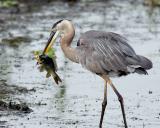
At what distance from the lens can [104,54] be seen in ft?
32.8

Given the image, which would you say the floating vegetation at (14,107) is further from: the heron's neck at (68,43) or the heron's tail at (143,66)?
the heron's tail at (143,66)

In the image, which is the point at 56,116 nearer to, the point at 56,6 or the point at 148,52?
the point at 148,52

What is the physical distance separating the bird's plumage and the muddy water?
2.67 feet

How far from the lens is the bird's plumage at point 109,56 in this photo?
384 inches

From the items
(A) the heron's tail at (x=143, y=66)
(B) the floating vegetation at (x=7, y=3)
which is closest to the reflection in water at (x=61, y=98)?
(A) the heron's tail at (x=143, y=66)

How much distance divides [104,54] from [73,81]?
119 inches

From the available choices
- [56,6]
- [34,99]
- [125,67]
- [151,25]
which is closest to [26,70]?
[34,99]

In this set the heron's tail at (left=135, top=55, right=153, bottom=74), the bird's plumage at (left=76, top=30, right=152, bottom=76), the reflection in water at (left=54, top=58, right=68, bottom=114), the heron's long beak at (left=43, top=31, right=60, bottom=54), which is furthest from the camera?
the reflection in water at (left=54, top=58, right=68, bottom=114)

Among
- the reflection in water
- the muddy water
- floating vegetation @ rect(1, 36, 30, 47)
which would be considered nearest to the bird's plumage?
the muddy water

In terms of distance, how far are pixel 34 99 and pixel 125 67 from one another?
223 cm

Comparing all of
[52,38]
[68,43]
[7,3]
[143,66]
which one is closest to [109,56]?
[143,66]

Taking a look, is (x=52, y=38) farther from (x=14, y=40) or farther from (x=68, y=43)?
(x=14, y=40)

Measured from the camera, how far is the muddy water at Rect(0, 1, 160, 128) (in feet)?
33.8

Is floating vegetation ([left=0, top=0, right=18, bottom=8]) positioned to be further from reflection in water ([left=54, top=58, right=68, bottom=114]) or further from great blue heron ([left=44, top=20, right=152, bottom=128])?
great blue heron ([left=44, top=20, right=152, bottom=128])
